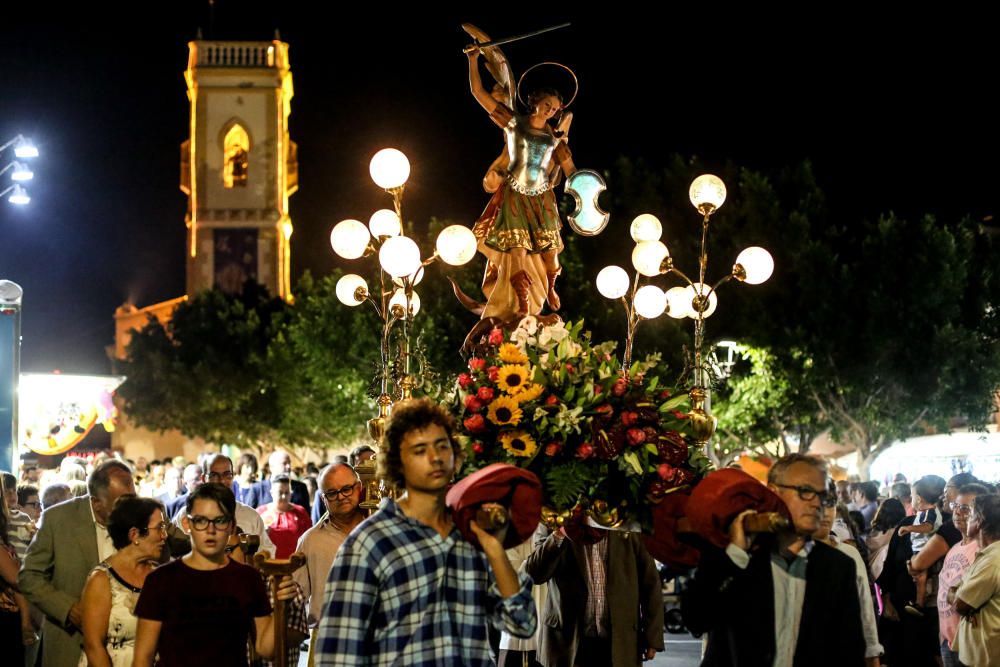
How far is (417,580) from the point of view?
4.52 meters

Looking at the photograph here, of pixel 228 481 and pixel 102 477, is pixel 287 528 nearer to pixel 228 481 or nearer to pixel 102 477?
pixel 228 481

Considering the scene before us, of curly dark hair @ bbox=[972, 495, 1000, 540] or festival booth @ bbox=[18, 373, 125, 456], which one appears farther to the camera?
festival booth @ bbox=[18, 373, 125, 456]

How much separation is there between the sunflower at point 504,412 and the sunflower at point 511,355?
11.8 inches

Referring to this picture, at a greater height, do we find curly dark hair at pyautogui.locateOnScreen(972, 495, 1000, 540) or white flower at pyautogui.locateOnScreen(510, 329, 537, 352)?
white flower at pyautogui.locateOnScreen(510, 329, 537, 352)

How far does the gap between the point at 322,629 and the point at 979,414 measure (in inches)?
1198

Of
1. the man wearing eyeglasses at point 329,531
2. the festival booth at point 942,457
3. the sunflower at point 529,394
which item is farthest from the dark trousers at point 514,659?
the festival booth at point 942,457

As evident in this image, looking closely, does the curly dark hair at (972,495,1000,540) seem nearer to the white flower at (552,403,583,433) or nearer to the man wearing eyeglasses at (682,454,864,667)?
the white flower at (552,403,583,433)

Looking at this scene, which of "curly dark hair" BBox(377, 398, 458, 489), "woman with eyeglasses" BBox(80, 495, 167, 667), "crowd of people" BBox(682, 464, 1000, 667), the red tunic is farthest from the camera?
the red tunic

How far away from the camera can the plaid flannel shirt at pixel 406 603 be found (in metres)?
4.43

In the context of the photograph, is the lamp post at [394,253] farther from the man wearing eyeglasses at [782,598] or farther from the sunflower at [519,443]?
the man wearing eyeglasses at [782,598]

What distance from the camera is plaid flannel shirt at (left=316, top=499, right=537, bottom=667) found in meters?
4.43

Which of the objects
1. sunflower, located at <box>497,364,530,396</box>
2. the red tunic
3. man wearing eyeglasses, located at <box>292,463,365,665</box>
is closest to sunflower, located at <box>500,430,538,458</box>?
sunflower, located at <box>497,364,530,396</box>

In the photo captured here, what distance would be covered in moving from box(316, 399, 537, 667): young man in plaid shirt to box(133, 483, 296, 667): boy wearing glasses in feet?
3.38

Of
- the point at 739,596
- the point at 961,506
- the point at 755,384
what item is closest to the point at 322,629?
the point at 739,596
